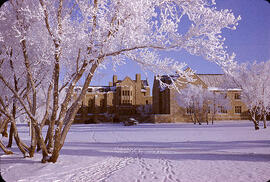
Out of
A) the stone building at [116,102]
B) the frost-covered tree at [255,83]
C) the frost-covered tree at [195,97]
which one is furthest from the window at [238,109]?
the frost-covered tree at [255,83]

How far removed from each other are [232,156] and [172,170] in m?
3.61

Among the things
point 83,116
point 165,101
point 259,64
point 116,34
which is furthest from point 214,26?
point 83,116

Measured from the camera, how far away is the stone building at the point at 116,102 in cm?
5716

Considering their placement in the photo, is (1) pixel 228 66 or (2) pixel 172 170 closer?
(1) pixel 228 66

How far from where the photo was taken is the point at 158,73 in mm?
7438

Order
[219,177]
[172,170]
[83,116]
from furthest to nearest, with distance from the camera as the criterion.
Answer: [83,116], [172,170], [219,177]

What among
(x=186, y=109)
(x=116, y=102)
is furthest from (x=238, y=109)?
(x=116, y=102)

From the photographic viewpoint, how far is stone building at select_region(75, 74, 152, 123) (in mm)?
57156

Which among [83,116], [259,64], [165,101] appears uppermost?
[259,64]

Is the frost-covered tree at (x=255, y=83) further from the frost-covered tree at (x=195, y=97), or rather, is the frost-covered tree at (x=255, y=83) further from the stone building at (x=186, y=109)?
the stone building at (x=186, y=109)

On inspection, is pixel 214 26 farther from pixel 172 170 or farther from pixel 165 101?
pixel 165 101

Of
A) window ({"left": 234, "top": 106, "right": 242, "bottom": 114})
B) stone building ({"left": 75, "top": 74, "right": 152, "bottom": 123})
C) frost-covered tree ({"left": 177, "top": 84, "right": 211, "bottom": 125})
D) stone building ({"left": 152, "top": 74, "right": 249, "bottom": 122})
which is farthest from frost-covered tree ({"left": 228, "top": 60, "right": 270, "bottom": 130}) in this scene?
stone building ({"left": 75, "top": 74, "right": 152, "bottom": 123})

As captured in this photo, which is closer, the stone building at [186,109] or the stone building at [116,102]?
the stone building at [186,109]

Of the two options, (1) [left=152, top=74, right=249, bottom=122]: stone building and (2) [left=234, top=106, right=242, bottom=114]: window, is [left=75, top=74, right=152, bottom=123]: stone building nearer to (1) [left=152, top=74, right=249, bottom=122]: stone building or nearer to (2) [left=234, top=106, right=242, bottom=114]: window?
(1) [left=152, top=74, right=249, bottom=122]: stone building
